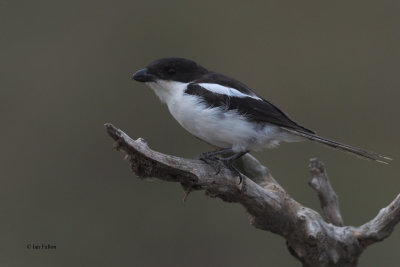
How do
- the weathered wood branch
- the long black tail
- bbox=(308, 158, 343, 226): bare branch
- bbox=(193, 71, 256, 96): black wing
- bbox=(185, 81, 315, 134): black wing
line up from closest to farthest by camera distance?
the weathered wood branch < the long black tail < bbox=(185, 81, 315, 134): black wing < bbox=(193, 71, 256, 96): black wing < bbox=(308, 158, 343, 226): bare branch

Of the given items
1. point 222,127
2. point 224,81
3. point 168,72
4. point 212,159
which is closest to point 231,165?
point 212,159

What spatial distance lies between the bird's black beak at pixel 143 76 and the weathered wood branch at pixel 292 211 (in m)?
0.78

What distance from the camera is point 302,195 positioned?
21.2 feet

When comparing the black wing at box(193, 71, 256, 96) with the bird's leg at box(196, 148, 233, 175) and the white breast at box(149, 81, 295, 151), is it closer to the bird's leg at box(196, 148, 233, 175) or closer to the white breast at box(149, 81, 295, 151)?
the white breast at box(149, 81, 295, 151)

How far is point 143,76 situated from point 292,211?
124cm

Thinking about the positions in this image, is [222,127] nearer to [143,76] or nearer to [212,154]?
[212,154]

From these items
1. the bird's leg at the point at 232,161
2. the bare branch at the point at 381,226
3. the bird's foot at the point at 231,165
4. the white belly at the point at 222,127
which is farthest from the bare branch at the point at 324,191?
the bird's foot at the point at 231,165

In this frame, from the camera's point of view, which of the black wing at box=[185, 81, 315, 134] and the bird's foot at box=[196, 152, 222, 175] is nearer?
the bird's foot at box=[196, 152, 222, 175]

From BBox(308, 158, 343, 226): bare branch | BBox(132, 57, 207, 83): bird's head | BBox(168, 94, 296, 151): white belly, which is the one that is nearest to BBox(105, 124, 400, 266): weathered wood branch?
BBox(308, 158, 343, 226): bare branch

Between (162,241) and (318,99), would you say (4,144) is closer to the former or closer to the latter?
(162,241)

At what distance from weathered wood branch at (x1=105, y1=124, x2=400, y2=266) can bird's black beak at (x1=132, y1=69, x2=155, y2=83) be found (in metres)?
0.78

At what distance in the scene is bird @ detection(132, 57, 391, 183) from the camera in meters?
4.38

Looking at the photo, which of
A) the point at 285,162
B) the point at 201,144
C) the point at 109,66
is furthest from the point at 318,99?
the point at 109,66

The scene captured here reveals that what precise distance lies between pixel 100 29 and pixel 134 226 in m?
1.81
